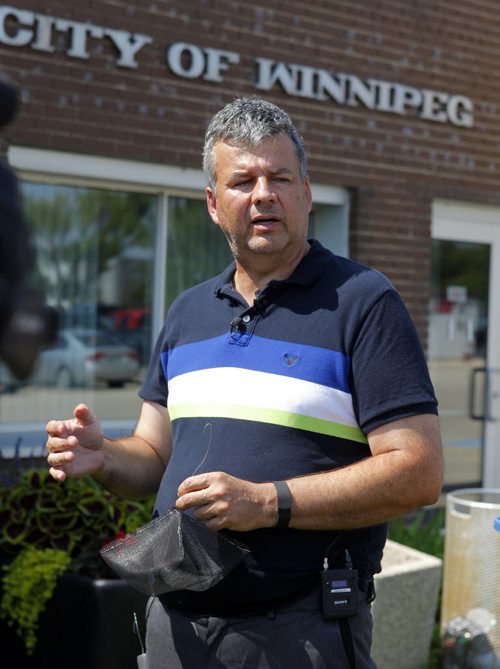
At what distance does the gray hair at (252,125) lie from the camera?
229 centimetres

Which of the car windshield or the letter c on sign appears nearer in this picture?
the letter c on sign

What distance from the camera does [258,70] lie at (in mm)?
5910

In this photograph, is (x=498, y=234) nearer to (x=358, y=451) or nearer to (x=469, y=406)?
(x=469, y=406)

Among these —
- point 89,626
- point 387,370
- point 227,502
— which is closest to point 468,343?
point 89,626

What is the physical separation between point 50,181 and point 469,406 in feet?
12.1

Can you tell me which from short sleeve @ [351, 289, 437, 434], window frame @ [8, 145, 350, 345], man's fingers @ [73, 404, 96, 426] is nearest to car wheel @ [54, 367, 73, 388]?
window frame @ [8, 145, 350, 345]

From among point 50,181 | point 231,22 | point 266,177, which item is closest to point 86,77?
point 50,181

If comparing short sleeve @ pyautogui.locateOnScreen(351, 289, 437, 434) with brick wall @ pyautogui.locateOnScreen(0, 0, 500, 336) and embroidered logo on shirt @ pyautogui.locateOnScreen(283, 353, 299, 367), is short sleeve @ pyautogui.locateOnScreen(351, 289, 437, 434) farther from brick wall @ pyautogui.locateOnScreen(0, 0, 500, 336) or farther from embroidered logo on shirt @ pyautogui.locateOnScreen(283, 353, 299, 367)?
brick wall @ pyautogui.locateOnScreen(0, 0, 500, 336)

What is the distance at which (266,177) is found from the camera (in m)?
2.29

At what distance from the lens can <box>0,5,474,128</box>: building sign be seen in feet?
16.7

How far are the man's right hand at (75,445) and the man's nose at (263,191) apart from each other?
2.12 feet

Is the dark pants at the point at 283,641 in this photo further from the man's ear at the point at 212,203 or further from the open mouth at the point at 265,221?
the man's ear at the point at 212,203

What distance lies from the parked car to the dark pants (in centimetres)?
346

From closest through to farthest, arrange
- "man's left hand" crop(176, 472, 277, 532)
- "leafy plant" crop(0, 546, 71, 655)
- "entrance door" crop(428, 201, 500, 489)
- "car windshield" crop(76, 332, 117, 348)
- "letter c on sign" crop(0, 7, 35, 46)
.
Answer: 1. "man's left hand" crop(176, 472, 277, 532)
2. "leafy plant" crop(0, 546, 71, 655)
3. "letter c on sign" crop(0, 7, 35, 46)
4. "car windshield" crop(76, 332, 117, 348)
5. "entrance door" crop(428, 201, 500, 489)
